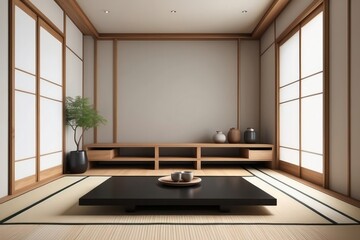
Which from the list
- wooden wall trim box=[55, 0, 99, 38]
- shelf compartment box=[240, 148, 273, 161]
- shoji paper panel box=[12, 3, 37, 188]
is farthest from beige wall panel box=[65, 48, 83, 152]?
shelf compartment box=[240, 148, 273, 161]

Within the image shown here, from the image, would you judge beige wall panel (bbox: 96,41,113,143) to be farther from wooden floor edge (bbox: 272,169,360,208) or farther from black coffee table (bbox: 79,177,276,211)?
wooden floor edge (bbox: 272,169,360,208)

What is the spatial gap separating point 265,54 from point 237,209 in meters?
4.23

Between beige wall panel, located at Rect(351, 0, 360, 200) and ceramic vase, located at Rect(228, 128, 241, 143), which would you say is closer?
beige wall panel, located at Rect(351, 0, 360, 200)

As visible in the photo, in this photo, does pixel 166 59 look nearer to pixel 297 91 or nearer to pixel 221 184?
pixel 297 91

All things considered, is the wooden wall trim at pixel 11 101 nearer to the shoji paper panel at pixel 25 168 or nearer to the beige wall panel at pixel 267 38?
the shoji paper panel at pixel 25 168

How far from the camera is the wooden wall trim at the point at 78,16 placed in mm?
4841

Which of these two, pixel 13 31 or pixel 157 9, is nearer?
pixel 13 31

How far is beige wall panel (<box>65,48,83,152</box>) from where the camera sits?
5.44 metres

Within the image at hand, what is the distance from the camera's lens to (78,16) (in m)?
5.34

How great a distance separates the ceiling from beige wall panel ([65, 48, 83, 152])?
2.49ft

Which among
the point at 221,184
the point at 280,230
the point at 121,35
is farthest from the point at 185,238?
the point at 121,35

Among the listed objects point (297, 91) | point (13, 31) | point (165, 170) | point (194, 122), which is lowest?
point (165, 170)

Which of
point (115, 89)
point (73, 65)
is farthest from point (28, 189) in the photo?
point (115, 89)

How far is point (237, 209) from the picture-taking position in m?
2.70
